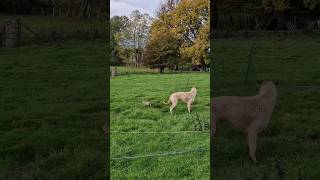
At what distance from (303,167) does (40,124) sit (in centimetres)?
311

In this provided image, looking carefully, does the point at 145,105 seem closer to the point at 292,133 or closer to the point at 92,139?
the point at 92,139

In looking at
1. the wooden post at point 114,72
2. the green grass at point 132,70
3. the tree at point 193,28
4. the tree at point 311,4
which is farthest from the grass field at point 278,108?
the wooden post at point 114,72

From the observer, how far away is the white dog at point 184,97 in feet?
16.9

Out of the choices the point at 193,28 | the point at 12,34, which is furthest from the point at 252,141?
the point at 12,34

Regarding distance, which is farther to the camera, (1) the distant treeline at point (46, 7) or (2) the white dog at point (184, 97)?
(1) the distant treeline at point (46, 7)

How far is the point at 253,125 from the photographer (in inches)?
211

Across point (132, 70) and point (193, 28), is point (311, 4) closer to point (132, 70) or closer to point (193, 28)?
point (193, 28)

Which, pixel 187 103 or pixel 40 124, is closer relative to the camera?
pixel 187 103

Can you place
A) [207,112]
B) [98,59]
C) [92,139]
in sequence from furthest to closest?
[98,59], [92,139], [207,112]

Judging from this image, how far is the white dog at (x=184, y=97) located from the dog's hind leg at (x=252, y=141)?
2.36 ft

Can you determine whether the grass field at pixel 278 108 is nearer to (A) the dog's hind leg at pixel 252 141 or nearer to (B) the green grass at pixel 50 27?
(A) the dog's hind leg at pixel 252 141

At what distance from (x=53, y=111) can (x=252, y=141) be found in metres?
2.54

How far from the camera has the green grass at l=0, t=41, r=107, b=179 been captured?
5.57 m

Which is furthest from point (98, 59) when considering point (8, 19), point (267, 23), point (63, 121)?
point (267, 23)
